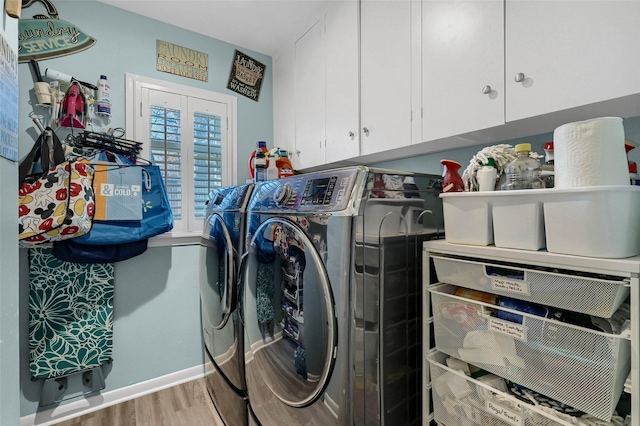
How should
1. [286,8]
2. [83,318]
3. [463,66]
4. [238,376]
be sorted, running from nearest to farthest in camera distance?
[463,66], [238,376], [83,318], [286,8]

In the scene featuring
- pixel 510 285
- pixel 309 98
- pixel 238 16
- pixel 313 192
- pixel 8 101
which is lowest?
pixel 510 285

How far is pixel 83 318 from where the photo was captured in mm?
1842

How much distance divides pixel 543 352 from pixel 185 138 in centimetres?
239

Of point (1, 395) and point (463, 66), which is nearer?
point (1, 395)

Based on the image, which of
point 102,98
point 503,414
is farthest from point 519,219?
point 102,98

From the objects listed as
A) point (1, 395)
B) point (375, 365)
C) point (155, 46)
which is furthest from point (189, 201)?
point (375, 365)

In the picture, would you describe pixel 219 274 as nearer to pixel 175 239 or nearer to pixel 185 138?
pixel 175 239

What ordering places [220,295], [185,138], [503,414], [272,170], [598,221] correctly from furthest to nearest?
[185,138], [272,170], [220,295], [503,414], [598,221]

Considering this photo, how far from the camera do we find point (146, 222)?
1.90 metres

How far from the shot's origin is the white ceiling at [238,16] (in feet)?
6.40

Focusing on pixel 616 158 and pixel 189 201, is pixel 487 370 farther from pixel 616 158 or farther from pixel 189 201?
pixel 189 201

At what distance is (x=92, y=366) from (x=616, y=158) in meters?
2.66

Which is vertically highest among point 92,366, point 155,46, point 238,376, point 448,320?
point 155,46

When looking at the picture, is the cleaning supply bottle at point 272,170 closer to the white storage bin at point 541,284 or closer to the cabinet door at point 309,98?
the cabinet door at point 309,98
